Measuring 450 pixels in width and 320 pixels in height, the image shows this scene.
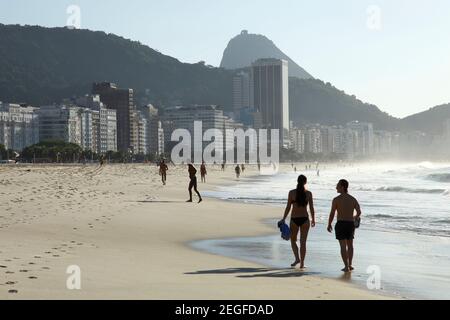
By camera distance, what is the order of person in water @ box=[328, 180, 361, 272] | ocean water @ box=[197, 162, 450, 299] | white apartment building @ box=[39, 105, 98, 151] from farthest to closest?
white apartment building @ box=[39, 105, 98, 151]
person in water @ box=[328, 180, 361, 272]
ocean water @ box=[197, 162, 450, 299]

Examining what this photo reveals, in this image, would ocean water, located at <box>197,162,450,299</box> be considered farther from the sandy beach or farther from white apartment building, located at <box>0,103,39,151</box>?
white apartment building, located at <box>0,103,39,151</box>

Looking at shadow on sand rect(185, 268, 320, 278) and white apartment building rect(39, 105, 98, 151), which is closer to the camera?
shadow on sand rect(185, 268, 320, 278)

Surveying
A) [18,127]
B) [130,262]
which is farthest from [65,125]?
[130,262]

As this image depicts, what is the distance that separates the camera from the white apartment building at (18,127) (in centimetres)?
17162

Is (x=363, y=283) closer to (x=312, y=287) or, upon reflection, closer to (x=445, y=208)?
(x=312, y=287)

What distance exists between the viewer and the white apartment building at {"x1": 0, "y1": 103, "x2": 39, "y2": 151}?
6757 inches

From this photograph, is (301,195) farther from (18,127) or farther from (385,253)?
(18,127)

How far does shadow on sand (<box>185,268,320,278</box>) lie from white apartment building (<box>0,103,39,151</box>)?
6730 inches

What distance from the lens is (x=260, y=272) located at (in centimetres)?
920

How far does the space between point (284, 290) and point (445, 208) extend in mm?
19474

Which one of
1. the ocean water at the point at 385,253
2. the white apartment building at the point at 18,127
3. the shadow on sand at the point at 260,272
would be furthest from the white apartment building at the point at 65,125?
the shadow on sand at the point at 260,272

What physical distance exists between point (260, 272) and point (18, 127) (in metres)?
180

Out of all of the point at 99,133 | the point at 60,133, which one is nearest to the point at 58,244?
the point at 60,133

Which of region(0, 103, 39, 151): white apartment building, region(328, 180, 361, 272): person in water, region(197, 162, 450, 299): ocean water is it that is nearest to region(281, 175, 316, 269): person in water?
region(328, 180, 361, 272): person in water
